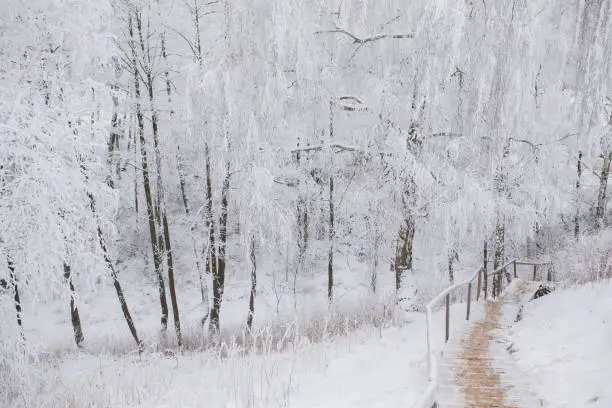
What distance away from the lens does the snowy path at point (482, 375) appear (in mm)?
4844

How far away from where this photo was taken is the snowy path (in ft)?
15.9

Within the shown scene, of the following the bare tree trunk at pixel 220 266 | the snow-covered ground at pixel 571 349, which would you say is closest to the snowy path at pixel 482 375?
the snow-covered ground at pixel 571 349

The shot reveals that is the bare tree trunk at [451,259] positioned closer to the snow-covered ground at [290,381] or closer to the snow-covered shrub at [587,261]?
the snow-covered shrub at [587,261]

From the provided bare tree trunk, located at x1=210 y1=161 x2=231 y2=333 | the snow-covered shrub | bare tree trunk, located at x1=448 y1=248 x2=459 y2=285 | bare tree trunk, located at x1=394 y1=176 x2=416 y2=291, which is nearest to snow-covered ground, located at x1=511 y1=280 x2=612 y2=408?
the snow-covered shrub

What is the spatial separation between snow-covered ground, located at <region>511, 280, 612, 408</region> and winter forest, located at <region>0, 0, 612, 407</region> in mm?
1401

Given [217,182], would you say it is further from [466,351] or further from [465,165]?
[466,351]

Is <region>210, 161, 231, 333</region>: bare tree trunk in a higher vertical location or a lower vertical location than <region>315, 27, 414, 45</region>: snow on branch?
lower

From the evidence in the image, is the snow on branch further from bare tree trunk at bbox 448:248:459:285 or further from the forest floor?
the forest floor

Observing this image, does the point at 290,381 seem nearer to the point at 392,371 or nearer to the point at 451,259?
the point at 392,371

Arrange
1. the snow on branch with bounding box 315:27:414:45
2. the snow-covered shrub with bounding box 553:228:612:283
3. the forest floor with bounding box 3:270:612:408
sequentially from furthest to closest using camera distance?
1. the snow-covered shrub with bounding box 553:228:612:283
2. the snow on branch with bounding box 315:27:414:45
3. the forest floor with bounding box 3:270:612:408

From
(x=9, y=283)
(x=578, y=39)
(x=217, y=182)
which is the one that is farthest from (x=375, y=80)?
(x=9, y=283)

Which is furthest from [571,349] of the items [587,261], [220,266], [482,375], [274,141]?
[220,266]

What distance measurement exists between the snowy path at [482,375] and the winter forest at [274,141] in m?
0.49

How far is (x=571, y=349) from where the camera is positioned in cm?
630
